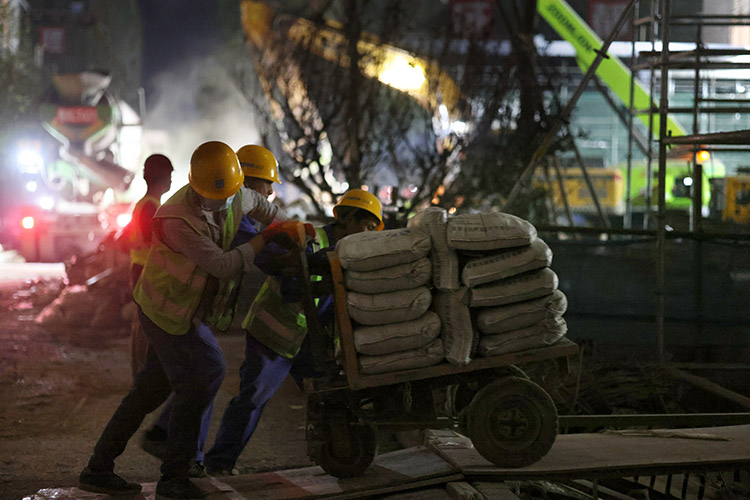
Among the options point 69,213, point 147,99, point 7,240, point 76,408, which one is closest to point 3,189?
point 7,240

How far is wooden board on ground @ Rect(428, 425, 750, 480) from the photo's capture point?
4.46 metres

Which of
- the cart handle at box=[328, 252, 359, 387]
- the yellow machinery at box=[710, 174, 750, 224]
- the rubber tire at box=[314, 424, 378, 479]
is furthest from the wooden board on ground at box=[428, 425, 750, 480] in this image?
the yellow machinery at box=[710, 174, 750, 224]

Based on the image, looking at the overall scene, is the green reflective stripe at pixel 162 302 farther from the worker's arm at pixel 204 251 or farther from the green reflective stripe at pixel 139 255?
the green reflective stripe at pixel 139 255

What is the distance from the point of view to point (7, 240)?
23.8 m

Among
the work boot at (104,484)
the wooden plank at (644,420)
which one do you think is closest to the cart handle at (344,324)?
the work boot at (104,484)

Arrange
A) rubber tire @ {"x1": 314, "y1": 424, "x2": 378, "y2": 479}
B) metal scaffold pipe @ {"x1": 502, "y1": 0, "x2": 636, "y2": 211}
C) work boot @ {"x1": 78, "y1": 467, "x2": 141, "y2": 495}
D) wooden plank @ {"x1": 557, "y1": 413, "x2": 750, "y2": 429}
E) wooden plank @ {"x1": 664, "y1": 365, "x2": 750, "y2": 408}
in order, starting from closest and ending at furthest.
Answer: work boot @ {"x1": 78, "y1": 467, "x2": 141, "y2": 495}, rubber tire @ {"x1": 314, "y1": 424, "x2": 378, "y2": 479}, wooden plank @ {"x1": 557, "y1": 413, "x2": 750, "y2": 429}, wooden plank @ {"x1": 664, "y1": 365, "x2": 750, "y2": 408}, metal scaffold pipe @ {"x1": 502, "y1": 0, "x2": 636, "y2": 211}

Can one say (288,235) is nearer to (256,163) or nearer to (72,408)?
(256,163)

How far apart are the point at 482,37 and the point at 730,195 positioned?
5.67 metres

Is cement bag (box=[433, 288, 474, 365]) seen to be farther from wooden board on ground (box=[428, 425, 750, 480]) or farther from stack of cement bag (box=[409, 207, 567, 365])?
wooden board on ground (box=[428, 425, 750, 480])

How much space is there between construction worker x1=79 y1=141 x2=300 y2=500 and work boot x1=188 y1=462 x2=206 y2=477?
49 centimetres

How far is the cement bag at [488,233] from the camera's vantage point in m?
4.29

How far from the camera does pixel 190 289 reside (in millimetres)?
4328

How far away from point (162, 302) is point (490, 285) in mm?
1662

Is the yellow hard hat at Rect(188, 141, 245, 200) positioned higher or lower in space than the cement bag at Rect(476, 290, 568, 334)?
higher
